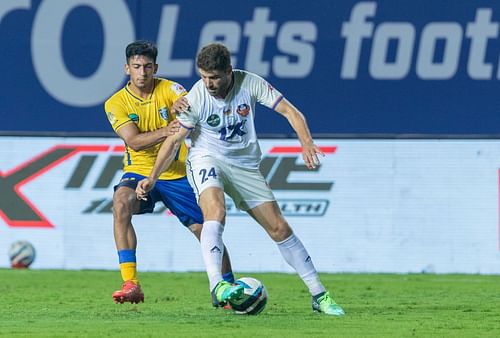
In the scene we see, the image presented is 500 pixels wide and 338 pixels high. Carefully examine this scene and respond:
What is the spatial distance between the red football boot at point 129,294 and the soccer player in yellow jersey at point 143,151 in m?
0.16

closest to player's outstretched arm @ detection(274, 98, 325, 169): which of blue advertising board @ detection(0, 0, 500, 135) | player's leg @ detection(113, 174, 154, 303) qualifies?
player's leg @ detection(113, 174, 154, 303)

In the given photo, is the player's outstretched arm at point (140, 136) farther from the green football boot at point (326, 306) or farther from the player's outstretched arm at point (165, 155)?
the green football boot at point (326, 306)

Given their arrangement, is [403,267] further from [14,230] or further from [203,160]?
[203,160]

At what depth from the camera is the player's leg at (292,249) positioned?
9.66 meters

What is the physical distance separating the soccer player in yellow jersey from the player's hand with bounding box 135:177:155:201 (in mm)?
550

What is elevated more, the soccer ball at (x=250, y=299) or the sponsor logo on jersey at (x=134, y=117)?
the sponsor logo on jersey at (x=134, y=117)

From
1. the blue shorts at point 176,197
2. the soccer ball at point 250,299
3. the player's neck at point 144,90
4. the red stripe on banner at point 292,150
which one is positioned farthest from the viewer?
the red stripe on banner at point 292,150

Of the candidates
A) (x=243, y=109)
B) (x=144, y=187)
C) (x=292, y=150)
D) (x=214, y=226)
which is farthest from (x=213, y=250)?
(x=292, y=150)

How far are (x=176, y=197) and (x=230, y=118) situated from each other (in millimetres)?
1314

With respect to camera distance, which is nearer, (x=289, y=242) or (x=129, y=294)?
(x=289, y=242)

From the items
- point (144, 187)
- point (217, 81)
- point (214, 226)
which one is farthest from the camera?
point (144, 187)

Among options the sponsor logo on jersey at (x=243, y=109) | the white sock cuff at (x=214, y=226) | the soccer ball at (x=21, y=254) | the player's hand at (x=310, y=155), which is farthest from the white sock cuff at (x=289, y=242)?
the soccer ball at (x=21, y=254)

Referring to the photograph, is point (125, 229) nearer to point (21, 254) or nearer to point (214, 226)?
point (214, 226)

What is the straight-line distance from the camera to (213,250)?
939cm
